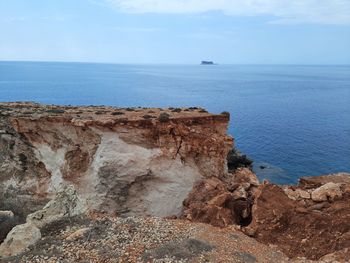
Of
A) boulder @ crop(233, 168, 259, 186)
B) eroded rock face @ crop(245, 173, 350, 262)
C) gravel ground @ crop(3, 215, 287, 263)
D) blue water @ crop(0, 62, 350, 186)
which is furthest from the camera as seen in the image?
blue water @ crop(0, 62, 350, 186)

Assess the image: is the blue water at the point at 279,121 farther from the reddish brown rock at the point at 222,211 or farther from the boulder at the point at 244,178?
the reddish brown rock at the point at 222,211

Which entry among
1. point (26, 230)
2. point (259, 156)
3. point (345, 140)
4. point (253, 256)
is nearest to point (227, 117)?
point (253, 256)

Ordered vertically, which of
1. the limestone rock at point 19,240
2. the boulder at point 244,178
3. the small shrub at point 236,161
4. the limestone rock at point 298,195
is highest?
the limestone rock at point 298,195

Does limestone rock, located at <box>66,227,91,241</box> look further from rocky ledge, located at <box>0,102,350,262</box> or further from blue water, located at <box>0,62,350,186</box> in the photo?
blue water, located at <box>0,62,350,186</box>

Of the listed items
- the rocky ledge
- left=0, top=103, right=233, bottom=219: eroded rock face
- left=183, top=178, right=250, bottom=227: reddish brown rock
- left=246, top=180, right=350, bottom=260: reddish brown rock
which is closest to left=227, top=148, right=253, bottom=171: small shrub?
the rocky ledge

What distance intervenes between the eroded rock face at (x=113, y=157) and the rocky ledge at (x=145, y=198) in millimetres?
70

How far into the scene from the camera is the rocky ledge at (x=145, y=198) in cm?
1600

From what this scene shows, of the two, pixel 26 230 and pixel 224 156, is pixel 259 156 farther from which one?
pixel 26 230

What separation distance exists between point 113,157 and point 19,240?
33.0 ft

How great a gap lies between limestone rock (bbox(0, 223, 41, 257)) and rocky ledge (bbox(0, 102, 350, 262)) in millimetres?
44

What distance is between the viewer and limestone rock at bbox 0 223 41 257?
1573cm

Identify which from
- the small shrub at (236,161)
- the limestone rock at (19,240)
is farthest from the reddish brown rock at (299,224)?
the small shrub at (236,161)

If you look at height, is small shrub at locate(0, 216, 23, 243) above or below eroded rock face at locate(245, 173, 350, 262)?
below

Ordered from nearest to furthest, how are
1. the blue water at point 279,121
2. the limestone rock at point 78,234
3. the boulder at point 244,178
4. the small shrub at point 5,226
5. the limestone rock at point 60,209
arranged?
1. the limestone rock at point 78,234
2. the limestone rock at point 60,209
3. the small shrub at point 5,226
4. the boulder at point 244,178
5. the blue water at point 279,121
